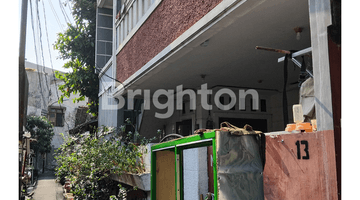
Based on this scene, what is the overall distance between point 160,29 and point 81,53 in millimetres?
11021

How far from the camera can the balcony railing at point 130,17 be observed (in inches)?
330

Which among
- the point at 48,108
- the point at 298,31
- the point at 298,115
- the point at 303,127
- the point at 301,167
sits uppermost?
the point at 48,108

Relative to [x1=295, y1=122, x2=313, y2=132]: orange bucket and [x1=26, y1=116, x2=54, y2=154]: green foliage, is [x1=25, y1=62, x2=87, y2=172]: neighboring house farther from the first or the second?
[x1=295, y1=122, x2=313, y2=132]: orange bucket

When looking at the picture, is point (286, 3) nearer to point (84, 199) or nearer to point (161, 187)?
point (161, 187)

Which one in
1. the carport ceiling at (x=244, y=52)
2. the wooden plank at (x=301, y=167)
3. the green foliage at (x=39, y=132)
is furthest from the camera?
the green foliage at (x=39, y=132)

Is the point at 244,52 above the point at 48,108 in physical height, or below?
below

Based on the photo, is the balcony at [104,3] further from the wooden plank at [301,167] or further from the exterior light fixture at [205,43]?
the wooden plank at [301,167]

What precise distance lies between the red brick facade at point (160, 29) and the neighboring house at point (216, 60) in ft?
0.07

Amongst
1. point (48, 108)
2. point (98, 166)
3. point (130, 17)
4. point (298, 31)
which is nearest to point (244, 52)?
point (298, 31)

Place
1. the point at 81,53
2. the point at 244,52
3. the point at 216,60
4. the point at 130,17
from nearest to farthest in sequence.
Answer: the point at 244,52 < the point at 216,60 < the point at 130,17 < the point at 81,53

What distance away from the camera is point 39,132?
28203 millimetres

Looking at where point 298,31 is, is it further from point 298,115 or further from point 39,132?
point 39,132

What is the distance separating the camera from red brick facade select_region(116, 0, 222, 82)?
5.75m

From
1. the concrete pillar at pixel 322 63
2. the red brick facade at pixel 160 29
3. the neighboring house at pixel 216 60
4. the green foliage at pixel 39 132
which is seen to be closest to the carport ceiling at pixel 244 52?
the neighboring house at pixel 216 60
